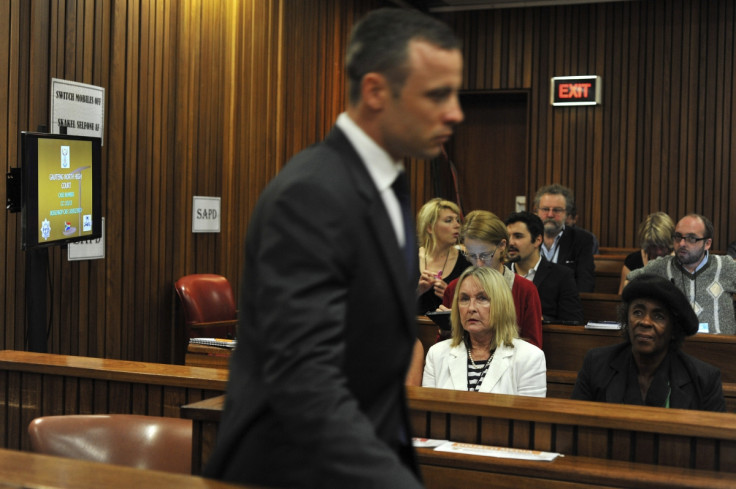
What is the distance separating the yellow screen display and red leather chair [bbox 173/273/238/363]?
1337mm

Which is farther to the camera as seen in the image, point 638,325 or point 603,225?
point 603,225

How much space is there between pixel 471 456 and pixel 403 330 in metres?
1.38

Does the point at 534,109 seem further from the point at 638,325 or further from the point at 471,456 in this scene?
the point at 471,456

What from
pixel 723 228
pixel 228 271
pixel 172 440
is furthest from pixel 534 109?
pixel 172 440

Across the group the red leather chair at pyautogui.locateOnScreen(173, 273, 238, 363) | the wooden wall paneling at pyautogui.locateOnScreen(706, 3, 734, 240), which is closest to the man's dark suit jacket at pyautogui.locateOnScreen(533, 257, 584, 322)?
the red leather chair at pyautogui.locateOnScreen(173, 273, 238, 363)

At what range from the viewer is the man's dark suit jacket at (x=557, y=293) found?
17.2 feet

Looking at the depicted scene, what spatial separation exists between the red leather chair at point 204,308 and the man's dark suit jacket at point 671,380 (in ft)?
9.00

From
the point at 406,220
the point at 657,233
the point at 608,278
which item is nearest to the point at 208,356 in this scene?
the point at 406,220

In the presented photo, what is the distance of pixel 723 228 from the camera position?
919cm

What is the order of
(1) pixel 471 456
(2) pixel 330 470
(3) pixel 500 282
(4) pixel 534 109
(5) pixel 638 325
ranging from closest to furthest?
1. (2) pixel 330 470
2. (1) pixel 471 456
3. (5) pixel 638 325
4. (3) pixel 500 282
5. (4) pixel 534 109

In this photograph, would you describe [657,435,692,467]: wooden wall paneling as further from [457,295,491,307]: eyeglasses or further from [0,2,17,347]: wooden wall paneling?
[0,2,17,347]: wooden wall paneling

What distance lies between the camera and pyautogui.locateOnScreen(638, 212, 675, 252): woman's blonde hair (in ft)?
21.8

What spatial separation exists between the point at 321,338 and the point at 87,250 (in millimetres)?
4442

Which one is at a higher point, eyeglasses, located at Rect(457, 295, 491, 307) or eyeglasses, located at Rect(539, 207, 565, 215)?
eyeglasses, located at Rect(539, 207, 565, 215)
